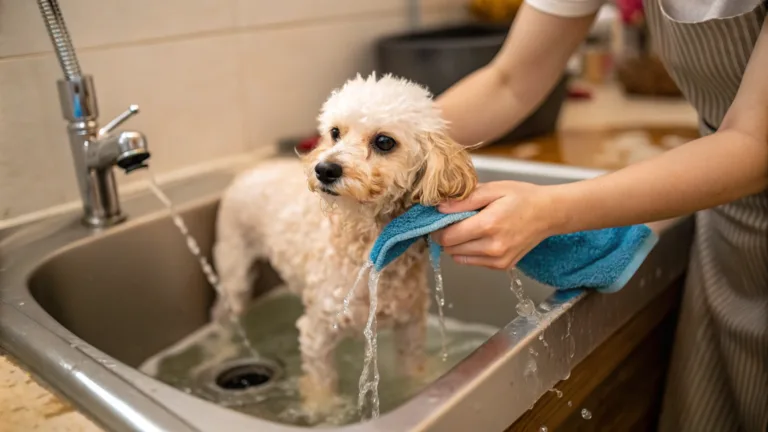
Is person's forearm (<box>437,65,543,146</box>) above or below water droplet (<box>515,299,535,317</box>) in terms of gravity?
above

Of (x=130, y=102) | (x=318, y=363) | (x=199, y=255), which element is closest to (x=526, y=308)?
(x=318, y=363)

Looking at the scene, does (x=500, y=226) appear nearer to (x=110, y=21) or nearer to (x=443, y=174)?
(x=443, y=174)

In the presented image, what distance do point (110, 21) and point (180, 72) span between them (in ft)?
0.46

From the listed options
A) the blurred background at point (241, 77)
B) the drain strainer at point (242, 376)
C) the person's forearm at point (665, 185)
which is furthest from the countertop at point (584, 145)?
the person's forearm at point (665, 185)

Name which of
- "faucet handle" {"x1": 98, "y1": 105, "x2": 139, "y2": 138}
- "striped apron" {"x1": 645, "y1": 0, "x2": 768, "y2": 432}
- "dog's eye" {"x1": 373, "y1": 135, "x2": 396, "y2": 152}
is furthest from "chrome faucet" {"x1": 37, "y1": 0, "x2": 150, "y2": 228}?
"striped apron" {"x1": 645, "y1": 0, "x2": 768, "y2": 432}

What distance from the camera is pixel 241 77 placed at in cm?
120

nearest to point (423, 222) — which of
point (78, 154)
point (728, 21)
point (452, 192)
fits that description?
point (452, 192)

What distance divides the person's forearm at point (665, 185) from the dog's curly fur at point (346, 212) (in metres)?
0.11

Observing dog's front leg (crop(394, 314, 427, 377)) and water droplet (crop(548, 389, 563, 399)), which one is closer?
water droplet (crop(548, 389, 563, 399))

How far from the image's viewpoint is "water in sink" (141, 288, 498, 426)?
0.91m

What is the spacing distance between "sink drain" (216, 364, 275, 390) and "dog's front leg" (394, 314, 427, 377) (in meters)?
0.21

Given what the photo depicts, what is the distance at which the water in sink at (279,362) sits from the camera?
3.00 ft

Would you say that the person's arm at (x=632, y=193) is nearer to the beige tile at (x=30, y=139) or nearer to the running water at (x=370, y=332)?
the running water at (x=370, y=332)

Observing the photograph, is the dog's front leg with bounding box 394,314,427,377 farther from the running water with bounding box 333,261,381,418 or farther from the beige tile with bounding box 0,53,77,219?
the beige tile with bounding box 0,53,77,219
